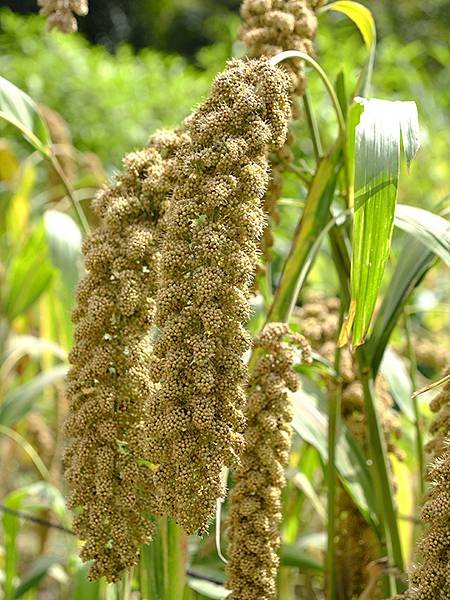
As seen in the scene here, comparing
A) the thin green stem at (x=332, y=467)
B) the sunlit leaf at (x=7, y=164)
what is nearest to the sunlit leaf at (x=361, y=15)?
the thin green stem at (x=332, y=467)

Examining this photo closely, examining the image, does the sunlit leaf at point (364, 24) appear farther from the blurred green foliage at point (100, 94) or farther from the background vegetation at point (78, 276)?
the blurred green foliage at point (100, 94)

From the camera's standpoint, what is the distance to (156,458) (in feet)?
2.08

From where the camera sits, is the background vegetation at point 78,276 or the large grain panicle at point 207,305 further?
the background vegetation at point 78,276

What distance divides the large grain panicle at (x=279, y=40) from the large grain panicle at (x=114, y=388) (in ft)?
0.64

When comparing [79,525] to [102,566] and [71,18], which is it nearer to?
[102,566]

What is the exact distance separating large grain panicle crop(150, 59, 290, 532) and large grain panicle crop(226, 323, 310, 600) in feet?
0.33

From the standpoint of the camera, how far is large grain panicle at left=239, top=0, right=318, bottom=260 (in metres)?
0.94

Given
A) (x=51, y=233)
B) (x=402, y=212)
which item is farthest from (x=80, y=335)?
(x=51, y=233)

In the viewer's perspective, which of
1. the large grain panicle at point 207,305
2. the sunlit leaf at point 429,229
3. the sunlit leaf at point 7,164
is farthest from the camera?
A: the sunlit leaf at point 7,164

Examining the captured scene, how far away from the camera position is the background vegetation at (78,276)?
4.49 ft

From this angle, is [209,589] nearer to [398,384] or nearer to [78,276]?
[398,384]

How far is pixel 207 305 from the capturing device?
629mm

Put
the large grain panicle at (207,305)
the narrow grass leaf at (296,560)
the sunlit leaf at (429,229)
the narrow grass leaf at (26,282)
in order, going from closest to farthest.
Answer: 1. the large grain panicle at (207,305)
2. the sunlit leaf at (429,229)
3. the narrow grass leaf at (296,560)
4. the narrow grass leaf at (26,282)

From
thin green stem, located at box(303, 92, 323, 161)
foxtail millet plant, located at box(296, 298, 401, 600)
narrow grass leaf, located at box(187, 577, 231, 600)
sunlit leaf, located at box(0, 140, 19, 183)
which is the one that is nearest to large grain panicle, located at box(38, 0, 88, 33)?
thin green stem, located at box(303, 92, 323, 161)
